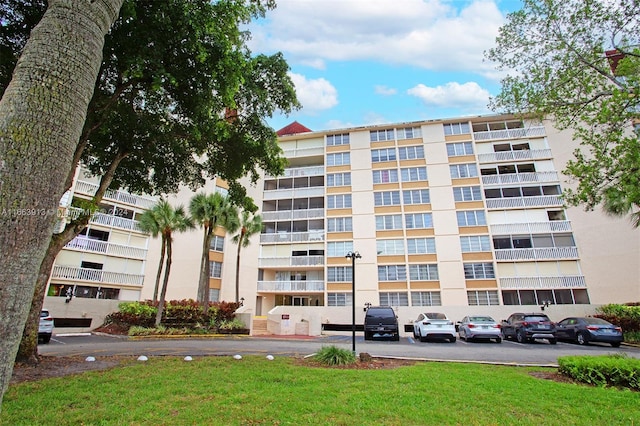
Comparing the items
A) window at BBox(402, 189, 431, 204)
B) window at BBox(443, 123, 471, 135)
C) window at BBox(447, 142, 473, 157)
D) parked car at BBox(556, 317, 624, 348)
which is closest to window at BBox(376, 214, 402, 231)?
window at BBox(402, 189, 431, 204)

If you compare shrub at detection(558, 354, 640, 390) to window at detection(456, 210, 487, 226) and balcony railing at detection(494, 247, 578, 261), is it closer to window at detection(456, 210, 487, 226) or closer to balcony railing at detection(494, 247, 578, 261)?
balcony railing at detection(494, 247, 578, 261)

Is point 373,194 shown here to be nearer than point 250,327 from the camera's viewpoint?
No

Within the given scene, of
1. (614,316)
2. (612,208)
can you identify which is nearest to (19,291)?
(612,208)

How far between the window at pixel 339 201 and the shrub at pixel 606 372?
2626 cm

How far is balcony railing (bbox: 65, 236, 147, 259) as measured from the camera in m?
25.3

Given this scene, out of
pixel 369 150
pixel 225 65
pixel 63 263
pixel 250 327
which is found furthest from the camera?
pixel 369 150

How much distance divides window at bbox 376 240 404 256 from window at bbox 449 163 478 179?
840cm

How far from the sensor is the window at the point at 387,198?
3214 cm

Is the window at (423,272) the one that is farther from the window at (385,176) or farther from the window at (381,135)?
the window at (381,135)

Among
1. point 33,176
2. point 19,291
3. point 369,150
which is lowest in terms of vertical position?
point 19,291

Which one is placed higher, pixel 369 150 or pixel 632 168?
pixel 369 150

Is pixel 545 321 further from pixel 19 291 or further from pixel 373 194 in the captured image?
pixel 19 291

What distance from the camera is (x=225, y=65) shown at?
7.88m

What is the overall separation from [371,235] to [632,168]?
23088 millimetres
